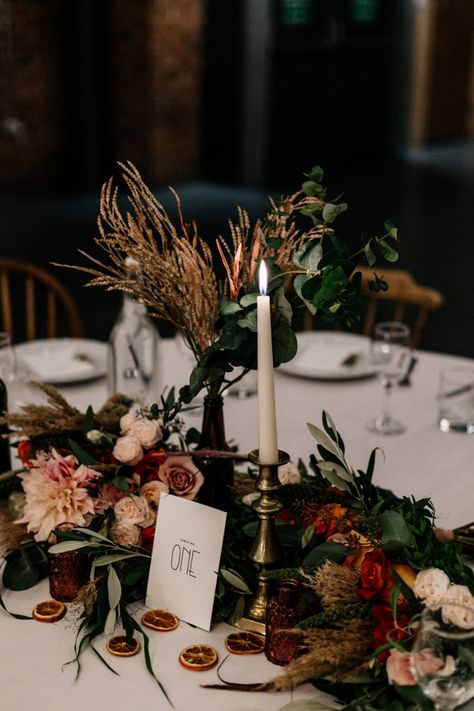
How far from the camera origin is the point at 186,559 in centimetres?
107

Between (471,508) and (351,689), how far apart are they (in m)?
0.53

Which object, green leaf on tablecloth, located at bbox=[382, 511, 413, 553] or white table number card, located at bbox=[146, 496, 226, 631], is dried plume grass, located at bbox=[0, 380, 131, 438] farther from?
green leaf on tablecloth, located at bbox=[382, 511, 413, 553]

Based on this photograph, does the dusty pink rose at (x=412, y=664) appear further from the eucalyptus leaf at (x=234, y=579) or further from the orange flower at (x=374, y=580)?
the eucalyptus leaf at (x=234, y=579)

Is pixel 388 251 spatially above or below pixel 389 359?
above

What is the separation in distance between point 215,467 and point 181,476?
52mm

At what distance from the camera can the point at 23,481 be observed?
3.89 ft

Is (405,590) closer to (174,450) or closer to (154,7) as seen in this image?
(174,450)

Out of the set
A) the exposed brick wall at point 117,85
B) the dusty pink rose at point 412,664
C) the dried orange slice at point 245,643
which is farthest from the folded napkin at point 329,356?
the exposed brick wall at point 117,85

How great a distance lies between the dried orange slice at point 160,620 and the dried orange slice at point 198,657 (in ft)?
0.16

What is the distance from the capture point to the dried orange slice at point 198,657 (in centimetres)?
99

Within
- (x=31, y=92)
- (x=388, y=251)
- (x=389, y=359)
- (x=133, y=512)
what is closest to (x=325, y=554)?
(x=133, y=512)

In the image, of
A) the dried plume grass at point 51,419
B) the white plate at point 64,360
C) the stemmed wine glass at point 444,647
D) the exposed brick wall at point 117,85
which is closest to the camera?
the stemmed wine glass at point 444,647

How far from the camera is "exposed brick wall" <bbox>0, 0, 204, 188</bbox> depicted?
24.0 ft

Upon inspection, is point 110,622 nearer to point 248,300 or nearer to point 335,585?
point 335,585
